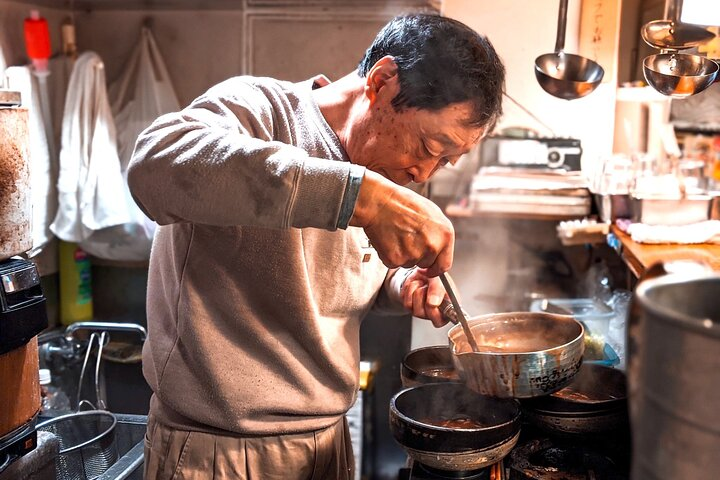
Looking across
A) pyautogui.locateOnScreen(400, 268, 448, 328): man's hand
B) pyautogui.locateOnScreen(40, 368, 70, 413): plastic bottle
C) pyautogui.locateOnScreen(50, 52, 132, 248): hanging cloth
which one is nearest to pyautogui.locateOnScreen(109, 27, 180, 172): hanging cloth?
pyautogui.locateOnScreen(50, 52, 132, 248): hanging cloth

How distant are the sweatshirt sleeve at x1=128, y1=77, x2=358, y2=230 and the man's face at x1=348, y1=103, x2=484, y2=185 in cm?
39

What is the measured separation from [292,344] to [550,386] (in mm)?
604

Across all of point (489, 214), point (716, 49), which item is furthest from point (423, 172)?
point (489, 214)

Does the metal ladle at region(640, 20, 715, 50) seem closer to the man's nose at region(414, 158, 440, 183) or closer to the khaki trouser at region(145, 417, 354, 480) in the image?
the man's nose at region(414, 158, 440, 183)


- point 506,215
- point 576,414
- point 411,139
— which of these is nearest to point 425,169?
point 411,139

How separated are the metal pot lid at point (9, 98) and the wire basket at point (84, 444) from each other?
1060 mm

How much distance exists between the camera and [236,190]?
1117 millimetres

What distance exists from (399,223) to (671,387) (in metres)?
0.66

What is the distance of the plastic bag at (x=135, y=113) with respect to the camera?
329cm

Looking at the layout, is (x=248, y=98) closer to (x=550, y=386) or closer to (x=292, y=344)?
(x=292, y=344)

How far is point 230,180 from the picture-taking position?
1120 millimetres

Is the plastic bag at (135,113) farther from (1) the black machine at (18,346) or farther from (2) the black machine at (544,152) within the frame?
(2) the black machine at (544,152)

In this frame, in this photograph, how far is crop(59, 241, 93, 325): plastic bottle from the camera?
3.48m

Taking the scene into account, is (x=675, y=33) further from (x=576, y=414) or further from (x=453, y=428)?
(x=453, y=428)
